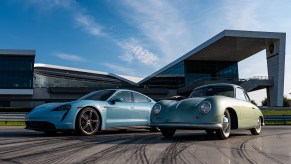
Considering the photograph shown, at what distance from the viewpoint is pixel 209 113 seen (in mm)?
6480

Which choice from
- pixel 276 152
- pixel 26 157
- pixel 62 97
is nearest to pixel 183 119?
pixel 276 152

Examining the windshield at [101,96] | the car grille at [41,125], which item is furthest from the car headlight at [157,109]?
the car grille at [41,125]

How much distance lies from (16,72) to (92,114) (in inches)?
1892

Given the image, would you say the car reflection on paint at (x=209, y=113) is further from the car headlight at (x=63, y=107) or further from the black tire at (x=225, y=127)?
the car headlight at (x=63, y=107)

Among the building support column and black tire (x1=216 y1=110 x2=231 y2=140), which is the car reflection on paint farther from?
the building support column

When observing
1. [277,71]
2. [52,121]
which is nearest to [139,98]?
[52,121]

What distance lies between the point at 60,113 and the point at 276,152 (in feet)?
15.7

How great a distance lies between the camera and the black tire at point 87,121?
765 cm

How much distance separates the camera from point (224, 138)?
6875 millimetres

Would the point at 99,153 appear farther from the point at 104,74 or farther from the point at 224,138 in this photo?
the point at 104,74

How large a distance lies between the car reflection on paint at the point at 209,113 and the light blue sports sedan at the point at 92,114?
144 cm

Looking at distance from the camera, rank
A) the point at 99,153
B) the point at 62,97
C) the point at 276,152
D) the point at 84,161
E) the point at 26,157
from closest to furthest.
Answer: the point at 84,161, the point at 26,157, the point at 99,153, the point at 276,152, the point at 62,97

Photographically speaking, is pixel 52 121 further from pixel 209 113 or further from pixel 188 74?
pixel 188 74

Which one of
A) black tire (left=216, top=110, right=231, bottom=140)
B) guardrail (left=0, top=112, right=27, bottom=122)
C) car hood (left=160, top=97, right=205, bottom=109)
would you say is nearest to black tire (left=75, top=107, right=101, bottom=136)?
car hood (left=160, top=97, right=205, bottom=109)
